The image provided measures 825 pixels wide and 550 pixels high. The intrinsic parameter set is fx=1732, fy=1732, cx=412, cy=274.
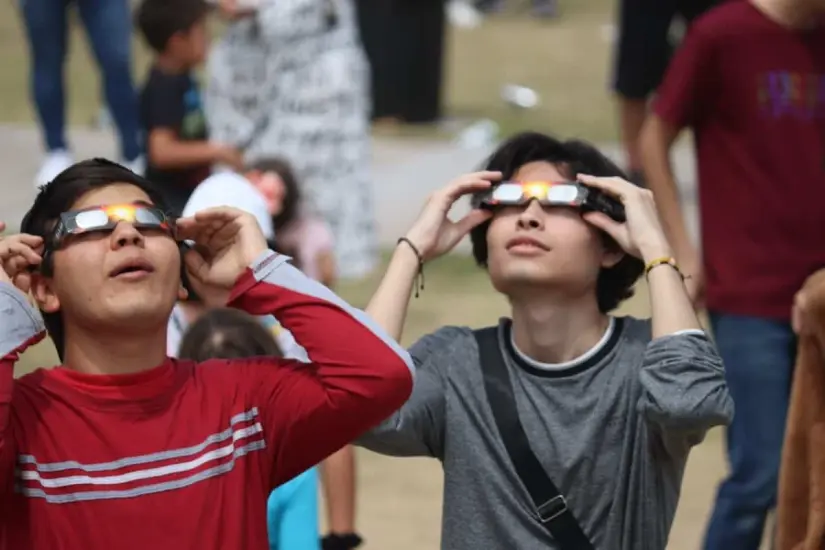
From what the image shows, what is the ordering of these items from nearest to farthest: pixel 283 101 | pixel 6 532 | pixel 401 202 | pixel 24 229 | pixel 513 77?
pixel 6 532 < pixel 24 229 < pixel 283 101 < pixel 401 202 < pixel 513 77

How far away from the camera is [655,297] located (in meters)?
3.31

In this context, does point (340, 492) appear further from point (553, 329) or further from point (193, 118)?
point (193, 118)

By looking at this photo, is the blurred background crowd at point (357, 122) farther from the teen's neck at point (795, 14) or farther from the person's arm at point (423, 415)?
the person's arm at point (423, 415)

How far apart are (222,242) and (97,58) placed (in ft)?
18.7

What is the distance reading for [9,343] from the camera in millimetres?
2855

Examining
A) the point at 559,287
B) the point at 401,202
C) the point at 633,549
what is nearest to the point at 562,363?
the point at 559,287

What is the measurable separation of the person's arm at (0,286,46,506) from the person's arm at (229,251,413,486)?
0.37 meters

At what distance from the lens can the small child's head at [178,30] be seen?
719 cm

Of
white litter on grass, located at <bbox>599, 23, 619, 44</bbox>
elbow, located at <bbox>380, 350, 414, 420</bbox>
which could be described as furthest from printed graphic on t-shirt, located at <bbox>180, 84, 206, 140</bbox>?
white litter on grass, located at <bbox>599, 23, 619, 44</bbox>

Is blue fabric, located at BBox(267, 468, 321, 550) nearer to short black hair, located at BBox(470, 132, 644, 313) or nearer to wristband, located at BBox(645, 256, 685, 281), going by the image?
short black hair, located at BBox(470, 132, 644, 313)

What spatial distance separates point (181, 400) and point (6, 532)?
362 millimetres

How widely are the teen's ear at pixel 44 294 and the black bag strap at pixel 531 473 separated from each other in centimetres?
86

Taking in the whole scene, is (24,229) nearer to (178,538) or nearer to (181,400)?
(181,400)

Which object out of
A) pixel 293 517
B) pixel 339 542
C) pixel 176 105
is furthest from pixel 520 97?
pixel 293 517
